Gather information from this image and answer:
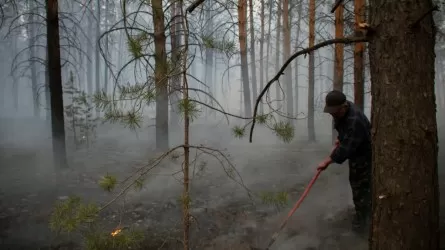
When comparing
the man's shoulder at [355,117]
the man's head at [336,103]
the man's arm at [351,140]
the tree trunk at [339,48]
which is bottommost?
the man's arm at [351,140]

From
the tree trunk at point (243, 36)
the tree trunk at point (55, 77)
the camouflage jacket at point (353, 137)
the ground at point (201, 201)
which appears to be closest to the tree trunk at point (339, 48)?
the ground at point (201, 201)

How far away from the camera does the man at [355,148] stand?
4.36 meters

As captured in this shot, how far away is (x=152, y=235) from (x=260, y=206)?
6.80 feet

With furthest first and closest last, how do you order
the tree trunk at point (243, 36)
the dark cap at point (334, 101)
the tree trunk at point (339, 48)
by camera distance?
the tree trunk at point (243, 36) < the tree trunk at point (339, 48) < the dark cap at point (334, 101)

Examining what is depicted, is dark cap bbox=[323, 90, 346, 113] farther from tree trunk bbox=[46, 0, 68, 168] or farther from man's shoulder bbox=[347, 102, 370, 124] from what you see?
tree trunk bbox=[46, 0, 68, 168]

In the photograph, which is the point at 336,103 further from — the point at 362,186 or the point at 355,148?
the point at 362,186

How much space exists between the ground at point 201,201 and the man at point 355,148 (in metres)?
0.47

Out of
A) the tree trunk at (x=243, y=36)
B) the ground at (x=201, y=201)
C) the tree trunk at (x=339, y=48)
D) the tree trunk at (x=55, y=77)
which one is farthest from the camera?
the tree trunk at (x=243, y=36)

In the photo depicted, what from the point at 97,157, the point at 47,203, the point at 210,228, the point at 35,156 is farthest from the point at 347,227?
the point at 35,156

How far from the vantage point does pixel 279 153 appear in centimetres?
1166

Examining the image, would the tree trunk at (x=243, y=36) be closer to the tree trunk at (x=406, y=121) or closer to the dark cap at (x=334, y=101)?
the dark cap at (x=334, y=101)

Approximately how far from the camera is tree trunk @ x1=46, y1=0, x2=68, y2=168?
9.00 meters

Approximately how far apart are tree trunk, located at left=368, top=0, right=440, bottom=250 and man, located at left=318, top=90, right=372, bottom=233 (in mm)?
2057

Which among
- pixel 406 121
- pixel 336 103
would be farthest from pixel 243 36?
pixel 406 121
